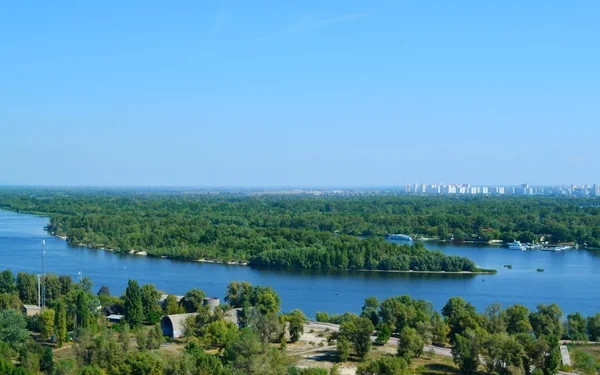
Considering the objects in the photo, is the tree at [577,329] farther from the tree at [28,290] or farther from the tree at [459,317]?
the tree at [28,290]

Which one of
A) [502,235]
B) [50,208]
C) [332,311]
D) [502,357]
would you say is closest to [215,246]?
[332,311]

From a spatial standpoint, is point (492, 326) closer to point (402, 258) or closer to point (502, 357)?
point (502, 357)

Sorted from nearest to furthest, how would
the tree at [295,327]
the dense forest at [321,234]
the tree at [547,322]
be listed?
the tree at [295,327]
the tree at [547,322]
the dense forest at [321,234]

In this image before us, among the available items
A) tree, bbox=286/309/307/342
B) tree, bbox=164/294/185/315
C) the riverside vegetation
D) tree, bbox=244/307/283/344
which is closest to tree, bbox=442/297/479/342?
tree, bbox=286/309/307/342

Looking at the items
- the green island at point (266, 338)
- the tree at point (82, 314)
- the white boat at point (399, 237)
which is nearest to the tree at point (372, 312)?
the green island at point (266, 338)

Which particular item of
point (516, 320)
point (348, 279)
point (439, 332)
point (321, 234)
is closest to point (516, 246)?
point (321, 234)

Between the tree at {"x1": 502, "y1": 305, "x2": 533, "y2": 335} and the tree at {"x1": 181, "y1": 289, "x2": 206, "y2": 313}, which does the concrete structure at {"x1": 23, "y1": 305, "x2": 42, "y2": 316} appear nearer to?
the tree at {"x1": 181, "y1": 289, "x2": 206, "y2": 313}
